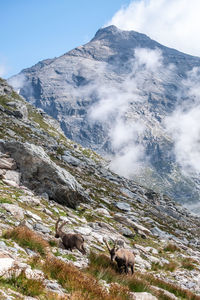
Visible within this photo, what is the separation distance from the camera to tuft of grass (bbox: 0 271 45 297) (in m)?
5.53

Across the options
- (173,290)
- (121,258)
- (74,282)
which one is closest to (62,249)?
(121,258)

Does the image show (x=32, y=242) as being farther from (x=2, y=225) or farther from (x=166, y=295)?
(x=166, y=295)

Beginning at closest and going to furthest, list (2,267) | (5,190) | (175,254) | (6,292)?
(6,292) → (2,267) → (5,190) → (175,254)

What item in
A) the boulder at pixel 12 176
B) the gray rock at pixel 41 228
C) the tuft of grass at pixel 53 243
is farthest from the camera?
the boulder at pixel 12 176

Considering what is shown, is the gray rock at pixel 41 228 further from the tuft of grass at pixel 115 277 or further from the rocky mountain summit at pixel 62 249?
the tuft of grass at pixel 115 277

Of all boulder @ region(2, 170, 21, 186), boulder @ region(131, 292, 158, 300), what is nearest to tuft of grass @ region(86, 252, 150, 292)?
boulder @ region(131, 292, 158, 300)

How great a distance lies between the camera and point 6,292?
5098mm

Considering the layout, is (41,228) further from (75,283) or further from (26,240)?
(75,283)

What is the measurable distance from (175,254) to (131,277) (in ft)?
41.8

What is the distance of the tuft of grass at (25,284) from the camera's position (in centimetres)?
553

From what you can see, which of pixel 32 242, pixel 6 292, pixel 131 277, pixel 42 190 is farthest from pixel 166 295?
pixel 42 190

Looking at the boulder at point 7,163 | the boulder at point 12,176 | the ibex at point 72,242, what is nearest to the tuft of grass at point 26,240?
the ibex at point 72,242

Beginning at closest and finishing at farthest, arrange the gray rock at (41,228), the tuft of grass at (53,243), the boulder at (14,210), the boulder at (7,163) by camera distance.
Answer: the tuft of grass at (53,243) → the gray rock at (41,228) → the boulder at (14,210) → the boulder at (7,163)

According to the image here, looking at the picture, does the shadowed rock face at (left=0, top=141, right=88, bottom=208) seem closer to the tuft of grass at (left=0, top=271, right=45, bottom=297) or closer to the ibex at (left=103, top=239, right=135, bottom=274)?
the ibex at (left=103, top=239, right=135, bottom=274)
